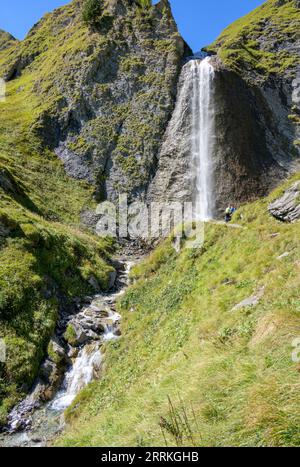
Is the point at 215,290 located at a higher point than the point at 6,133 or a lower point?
lower

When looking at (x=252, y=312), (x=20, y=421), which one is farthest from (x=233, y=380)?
(x=20, y=421)

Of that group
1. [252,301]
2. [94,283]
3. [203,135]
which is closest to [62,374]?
[94,283]

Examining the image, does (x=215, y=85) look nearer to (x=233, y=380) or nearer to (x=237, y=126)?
(x=237, y=126)

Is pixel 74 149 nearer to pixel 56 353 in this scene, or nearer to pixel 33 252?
pixel 33 252

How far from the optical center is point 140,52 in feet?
181

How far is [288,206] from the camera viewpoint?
65.2ft

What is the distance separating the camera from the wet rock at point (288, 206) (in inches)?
754

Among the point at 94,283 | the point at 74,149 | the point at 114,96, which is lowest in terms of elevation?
the point at 94,283

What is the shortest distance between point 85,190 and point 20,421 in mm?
32573

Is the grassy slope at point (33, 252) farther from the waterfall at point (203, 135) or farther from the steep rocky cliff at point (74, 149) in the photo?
the waterfall at point (203, 135)

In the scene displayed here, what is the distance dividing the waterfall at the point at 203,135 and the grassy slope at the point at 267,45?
6750 mm

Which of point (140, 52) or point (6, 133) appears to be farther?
point (140, 52)

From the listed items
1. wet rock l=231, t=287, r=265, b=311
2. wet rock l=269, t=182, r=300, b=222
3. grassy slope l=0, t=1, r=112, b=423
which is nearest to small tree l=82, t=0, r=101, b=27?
grassy slope l=0, t=1, r=112, b=423

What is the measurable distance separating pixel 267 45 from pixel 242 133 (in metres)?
32.5
